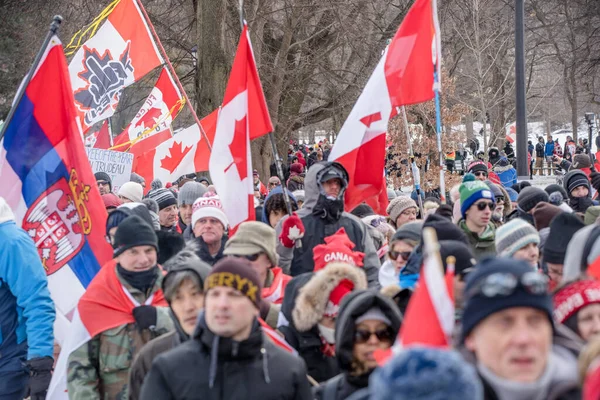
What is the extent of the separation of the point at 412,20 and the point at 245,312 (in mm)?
4428

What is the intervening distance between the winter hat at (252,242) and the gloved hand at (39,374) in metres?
1.16

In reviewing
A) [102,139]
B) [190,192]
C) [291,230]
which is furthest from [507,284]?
[102,139]

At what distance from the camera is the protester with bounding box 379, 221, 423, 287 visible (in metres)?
5.82

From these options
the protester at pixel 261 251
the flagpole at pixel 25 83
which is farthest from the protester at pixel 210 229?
the flagpole at pixel 25 83

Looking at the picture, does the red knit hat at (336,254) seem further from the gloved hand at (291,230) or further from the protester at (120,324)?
the protester at (120,324)

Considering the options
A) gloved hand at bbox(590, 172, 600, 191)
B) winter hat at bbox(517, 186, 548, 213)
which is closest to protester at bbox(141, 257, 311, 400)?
winter hat at bbox(517, 186, 548, 213)

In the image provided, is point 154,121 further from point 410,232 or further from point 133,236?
point 133,236

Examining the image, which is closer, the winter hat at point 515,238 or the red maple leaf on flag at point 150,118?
the winter hat at point 515,238

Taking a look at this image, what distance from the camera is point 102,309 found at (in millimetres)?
4906

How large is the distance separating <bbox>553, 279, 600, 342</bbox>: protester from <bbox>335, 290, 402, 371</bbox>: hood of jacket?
662 mm

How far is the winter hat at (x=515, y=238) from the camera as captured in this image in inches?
218

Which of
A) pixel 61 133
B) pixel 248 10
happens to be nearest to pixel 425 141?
pixel 248 10

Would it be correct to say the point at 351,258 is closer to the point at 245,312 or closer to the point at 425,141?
the point at 245,312

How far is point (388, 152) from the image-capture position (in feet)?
66.0
